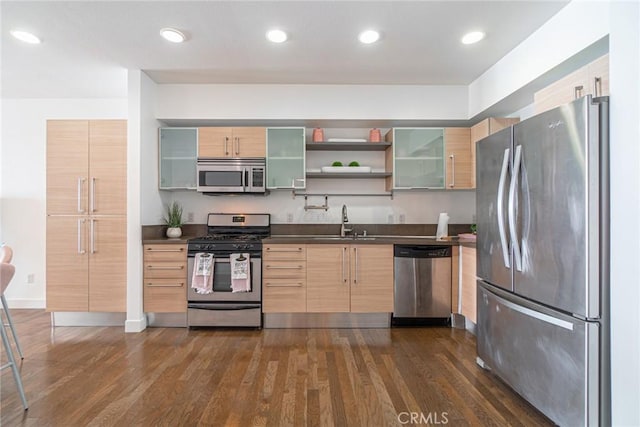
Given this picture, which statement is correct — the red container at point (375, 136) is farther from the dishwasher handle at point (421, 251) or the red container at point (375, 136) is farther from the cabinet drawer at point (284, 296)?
the cabinet drawer at point (284, 296)

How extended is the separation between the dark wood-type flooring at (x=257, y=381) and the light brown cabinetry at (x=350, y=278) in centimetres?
27

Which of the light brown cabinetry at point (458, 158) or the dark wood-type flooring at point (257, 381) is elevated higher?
the light brown cabinetry at point (458, 158)

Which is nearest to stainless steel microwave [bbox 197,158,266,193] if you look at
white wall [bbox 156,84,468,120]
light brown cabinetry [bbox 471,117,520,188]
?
white wall [bbox 156,84,468,120]

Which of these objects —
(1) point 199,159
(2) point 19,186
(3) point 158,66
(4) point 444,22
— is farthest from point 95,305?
(4) point 444,22

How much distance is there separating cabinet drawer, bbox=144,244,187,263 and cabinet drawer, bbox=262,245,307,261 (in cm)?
85

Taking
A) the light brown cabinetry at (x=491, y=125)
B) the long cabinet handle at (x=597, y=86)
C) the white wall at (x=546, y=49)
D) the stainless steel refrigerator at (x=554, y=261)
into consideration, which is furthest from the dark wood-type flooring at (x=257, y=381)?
the white wall at (x=546, y=49)

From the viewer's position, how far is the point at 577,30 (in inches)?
86.1

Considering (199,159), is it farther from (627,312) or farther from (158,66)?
(627,312)

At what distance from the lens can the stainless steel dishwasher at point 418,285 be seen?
3.41 metres

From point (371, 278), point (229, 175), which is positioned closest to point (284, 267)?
point (371, 278)

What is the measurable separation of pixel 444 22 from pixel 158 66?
2.64 meters

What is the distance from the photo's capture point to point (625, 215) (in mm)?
1498

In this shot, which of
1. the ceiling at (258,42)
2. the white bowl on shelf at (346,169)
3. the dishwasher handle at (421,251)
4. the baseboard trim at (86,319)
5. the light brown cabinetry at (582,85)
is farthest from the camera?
the white bowl on shelf at (346,169)

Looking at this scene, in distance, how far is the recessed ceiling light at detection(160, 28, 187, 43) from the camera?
2.61 meters
